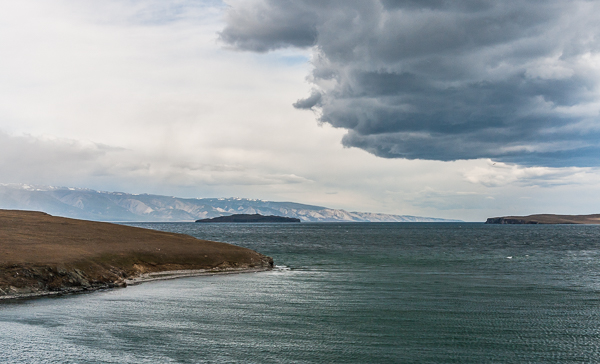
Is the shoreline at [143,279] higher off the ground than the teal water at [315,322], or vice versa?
the teal water at [315,322]

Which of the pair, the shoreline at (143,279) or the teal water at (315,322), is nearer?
the teal water at (315,322)

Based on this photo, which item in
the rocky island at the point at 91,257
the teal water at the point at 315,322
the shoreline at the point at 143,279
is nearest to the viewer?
the teal water at the point at 315,322

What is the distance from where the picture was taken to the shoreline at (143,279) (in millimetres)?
44581

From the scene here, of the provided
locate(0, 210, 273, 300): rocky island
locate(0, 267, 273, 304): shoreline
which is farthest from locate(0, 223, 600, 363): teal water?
locate(0, 210, 273, 300): rocky island

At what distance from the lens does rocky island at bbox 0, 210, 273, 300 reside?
4741cm

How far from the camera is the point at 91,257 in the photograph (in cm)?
5672

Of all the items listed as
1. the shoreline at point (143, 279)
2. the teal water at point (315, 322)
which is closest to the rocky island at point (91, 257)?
the shoreline at point (143, 279)

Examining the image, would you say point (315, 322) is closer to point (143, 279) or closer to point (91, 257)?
point (143, 279)

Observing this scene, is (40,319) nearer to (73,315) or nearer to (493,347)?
(73,315)

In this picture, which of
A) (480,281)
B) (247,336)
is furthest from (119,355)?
(480,281)

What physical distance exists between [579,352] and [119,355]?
→ 26876mm

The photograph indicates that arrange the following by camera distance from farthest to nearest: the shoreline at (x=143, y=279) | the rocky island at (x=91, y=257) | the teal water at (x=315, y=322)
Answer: the rocky island at (x=91, y=257)
the shoreline at (x=143, y=279)
the teal water at (x=315, y=322)

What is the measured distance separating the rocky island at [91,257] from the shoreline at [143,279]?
89 millimetres

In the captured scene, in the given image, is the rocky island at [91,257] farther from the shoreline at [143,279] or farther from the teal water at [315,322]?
the teal water at [315,322]
